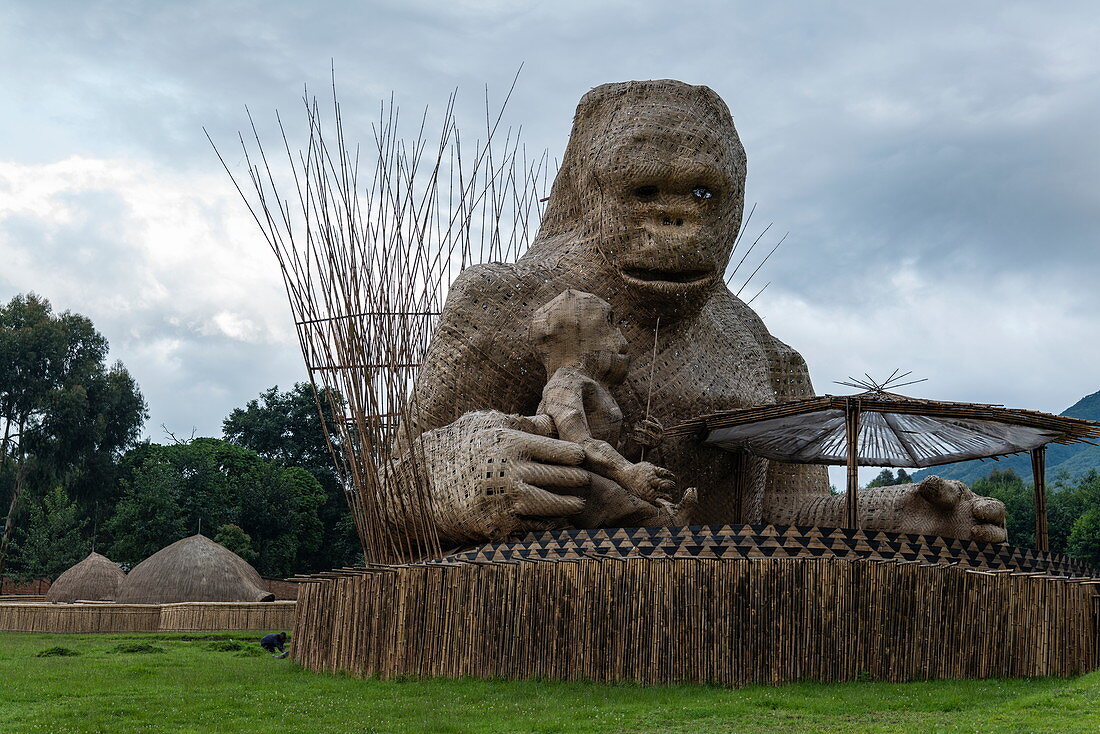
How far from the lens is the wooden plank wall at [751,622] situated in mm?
6113

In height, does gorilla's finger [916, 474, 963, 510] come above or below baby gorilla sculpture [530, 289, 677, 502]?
below

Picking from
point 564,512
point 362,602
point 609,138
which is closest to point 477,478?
point 564,512

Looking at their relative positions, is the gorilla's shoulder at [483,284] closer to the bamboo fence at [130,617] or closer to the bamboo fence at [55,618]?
the bamboo fence at [130,617]

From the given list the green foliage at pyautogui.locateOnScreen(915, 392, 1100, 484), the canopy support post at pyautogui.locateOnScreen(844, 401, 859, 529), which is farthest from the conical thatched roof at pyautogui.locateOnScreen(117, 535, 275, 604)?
the green foliage at pyautogui.locateOnScreen(915, 392, 1100, 484)

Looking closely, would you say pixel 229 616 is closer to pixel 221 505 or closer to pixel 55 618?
pixel 55 618

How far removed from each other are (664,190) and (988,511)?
2.96 metres

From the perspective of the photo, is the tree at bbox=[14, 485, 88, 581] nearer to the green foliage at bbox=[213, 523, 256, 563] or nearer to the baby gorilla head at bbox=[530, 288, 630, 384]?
the green foliage at bbox=[213, 523, 256, 563]

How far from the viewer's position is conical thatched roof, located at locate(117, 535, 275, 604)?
2200 centimetres

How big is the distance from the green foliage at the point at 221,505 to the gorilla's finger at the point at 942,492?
2258cm

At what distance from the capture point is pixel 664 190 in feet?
26.2

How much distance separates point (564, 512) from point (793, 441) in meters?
2.65

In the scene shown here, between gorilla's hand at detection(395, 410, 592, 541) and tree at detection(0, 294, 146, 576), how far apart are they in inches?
1061

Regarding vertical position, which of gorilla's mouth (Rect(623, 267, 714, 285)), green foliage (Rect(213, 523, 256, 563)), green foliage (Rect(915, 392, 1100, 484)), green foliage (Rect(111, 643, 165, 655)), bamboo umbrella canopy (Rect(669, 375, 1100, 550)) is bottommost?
green foliage (Rect(111, 643, 165, 655))

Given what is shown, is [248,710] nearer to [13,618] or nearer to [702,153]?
[702,153]
